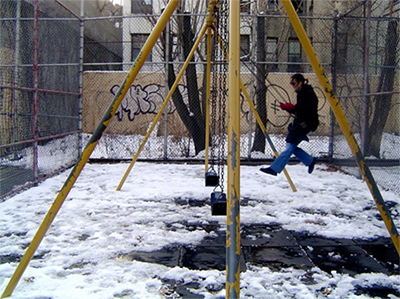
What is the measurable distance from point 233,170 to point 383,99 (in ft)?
22.5

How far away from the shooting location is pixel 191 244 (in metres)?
3.86

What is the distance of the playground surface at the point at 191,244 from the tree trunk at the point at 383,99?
2014 millimetres

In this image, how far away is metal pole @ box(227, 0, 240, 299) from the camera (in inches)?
88.7

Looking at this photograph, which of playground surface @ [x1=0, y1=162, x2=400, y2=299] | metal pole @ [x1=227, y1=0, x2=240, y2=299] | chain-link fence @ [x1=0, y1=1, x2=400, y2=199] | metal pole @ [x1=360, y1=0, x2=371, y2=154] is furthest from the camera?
chain-link fence @ [x1=0, y1=1, x2=400, y2=199]

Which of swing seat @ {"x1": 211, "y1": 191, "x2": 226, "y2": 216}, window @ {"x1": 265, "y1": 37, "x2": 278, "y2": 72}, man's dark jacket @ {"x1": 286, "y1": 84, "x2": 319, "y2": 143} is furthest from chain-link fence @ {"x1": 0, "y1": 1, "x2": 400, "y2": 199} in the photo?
swing seat @ {"x1": 211, "y1": 191, "x2": 226, "y2": 216}

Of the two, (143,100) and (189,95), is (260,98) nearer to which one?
(189,95)

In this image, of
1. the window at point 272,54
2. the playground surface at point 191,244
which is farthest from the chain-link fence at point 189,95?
the playground surface at point 191,244

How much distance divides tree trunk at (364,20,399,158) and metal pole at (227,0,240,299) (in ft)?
→ 19.5

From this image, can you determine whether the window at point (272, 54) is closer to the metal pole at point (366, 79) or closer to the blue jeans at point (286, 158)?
the metal pole at point (366, 79)

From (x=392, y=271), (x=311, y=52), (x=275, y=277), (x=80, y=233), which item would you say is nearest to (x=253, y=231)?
(x=275, y=277)

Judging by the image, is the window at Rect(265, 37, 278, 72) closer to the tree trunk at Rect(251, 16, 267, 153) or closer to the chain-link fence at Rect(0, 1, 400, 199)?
the chain-link fence at Rect(0, 1, 400, 199)

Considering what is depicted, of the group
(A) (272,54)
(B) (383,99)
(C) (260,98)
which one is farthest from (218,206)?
(A) (272,54)

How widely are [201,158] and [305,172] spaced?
95.8 inches

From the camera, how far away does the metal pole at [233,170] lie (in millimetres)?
2254
